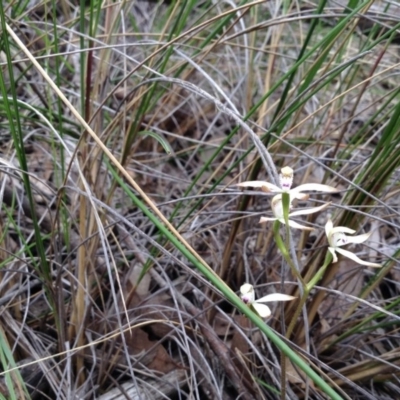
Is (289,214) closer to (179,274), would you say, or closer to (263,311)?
(263,311)

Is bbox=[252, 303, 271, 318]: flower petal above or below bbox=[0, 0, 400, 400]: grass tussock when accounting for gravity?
above

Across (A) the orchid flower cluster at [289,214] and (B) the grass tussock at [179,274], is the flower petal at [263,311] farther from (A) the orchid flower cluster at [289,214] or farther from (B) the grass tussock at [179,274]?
(B) the grass tussock at [179,274]

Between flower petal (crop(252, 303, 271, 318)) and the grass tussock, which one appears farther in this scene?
the grass tussock

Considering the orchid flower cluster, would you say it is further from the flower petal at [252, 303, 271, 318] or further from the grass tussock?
the grass tussock

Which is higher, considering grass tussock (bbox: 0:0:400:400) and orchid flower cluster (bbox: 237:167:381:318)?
orchid flower cluster (bbox: 237:167:381:318)

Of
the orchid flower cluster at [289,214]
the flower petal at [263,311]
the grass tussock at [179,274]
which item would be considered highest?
the orchid flower cluster at [289,214]

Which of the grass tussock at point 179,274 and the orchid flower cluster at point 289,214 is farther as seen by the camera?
the grass tussock at point 179,274

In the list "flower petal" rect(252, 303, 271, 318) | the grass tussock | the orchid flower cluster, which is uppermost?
the orchid flower cluster


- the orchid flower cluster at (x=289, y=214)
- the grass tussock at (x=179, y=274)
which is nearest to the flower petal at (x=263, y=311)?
the orchid flower cluster at (x=289, y=214)

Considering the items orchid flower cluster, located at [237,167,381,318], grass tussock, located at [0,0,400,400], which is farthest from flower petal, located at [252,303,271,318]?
grass tussock, located at [0,0,400,400]

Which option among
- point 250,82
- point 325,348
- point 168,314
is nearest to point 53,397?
point 168,314

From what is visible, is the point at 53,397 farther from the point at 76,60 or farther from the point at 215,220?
the point at 76,60
